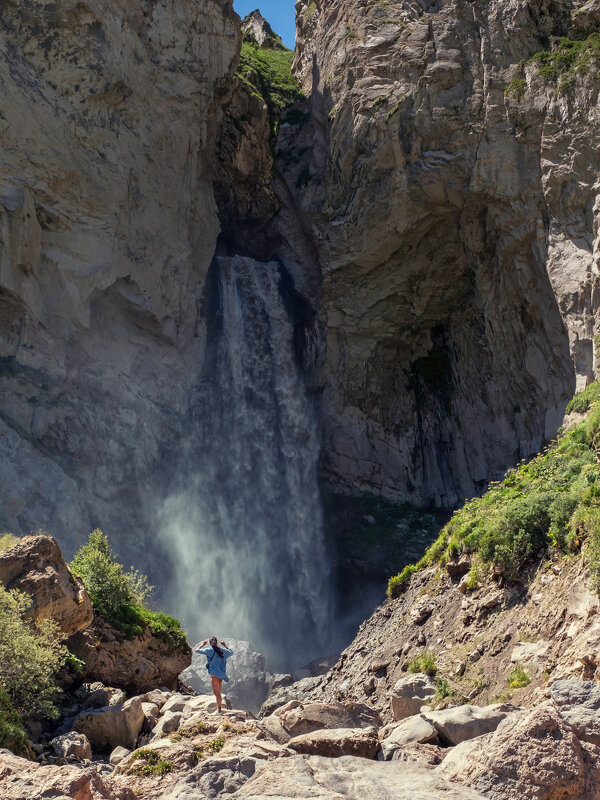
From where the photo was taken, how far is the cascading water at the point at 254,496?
30391 millimetres

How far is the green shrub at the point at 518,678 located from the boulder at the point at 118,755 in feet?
17.9

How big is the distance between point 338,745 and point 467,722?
4.72ft

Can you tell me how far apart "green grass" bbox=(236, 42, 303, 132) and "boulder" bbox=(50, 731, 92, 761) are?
3508 centimetres

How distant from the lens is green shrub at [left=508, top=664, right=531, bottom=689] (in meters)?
11.0

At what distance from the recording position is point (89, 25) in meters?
30.6

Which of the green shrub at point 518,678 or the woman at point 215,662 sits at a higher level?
the woman at point 215,662

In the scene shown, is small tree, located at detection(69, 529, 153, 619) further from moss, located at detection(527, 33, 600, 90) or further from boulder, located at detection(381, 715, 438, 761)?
moss, located at detection(527, 33, 600, 90)

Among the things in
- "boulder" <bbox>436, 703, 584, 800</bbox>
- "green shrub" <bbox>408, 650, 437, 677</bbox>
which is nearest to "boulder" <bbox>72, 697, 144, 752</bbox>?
"green shrub" <bbox>408, 650, 437, 677</bbox>

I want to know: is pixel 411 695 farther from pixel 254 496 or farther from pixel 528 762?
pixel 254 496

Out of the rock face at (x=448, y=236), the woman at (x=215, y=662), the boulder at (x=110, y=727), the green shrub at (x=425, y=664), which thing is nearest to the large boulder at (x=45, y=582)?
the boulder at (x=110, y=727)

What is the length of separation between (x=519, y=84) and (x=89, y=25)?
16.9 m

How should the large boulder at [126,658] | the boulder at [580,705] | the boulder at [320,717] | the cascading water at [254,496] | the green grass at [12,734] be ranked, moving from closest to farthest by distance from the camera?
the boulder at [580,705]
the green grass at [12,734]
the boulder at [320,717]
the large boulder at [126,658]
the cascading water at [254,496]

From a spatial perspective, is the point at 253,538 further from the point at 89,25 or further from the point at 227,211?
the point at 89,25

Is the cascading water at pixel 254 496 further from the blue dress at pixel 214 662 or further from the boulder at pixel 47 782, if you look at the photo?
the boulder at pixel 47 782
